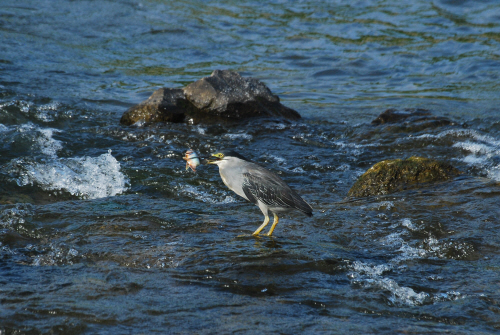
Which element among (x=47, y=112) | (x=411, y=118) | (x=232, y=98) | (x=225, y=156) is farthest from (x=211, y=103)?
(x=225, y=156)

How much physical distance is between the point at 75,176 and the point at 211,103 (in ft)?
11.2

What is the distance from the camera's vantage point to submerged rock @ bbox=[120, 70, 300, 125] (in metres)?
10.1

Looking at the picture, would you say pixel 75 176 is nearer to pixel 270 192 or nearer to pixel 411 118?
pixel 270 192

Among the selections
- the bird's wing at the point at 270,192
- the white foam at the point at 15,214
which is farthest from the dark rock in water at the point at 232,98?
the white foam at the point at 15,214

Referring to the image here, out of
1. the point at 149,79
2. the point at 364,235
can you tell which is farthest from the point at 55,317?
the point at 149,79

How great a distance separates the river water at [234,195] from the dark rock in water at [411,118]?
23cm

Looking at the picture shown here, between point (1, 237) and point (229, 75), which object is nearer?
point (1, 237)


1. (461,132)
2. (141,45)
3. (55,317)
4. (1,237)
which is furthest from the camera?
(141,45)

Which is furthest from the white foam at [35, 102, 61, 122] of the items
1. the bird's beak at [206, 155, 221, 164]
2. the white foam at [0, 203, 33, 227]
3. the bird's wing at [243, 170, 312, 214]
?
the bird's wing at [243, 170, 312, 214]

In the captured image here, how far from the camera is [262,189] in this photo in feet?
19.2

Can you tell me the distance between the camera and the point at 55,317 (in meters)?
3.94

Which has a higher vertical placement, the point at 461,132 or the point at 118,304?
the point at 461,132

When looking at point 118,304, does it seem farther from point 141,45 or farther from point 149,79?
point 141,45

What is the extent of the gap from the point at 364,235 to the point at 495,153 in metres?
4.20
